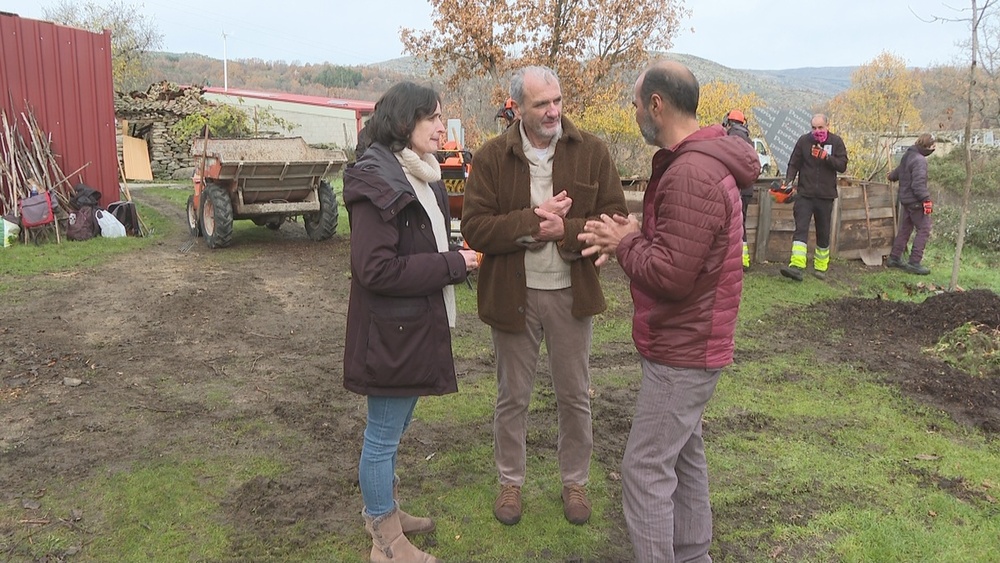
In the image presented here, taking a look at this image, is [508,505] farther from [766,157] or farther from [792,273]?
[766,157]

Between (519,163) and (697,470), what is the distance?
144 cm

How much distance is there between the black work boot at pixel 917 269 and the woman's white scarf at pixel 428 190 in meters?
8.70

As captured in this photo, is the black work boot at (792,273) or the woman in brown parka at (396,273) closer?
the woman in brown parka at (396,273)

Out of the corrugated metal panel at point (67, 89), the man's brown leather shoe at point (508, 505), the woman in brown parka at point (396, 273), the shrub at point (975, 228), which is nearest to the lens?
the woman in brown parka at point (396, 273)

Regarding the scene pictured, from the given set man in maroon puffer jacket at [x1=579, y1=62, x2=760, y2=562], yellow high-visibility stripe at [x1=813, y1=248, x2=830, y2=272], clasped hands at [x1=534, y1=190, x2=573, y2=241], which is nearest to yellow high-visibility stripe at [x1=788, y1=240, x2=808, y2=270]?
yellow high-visibility stripe at [x1=813, y1=248, x2=830, y2=272]

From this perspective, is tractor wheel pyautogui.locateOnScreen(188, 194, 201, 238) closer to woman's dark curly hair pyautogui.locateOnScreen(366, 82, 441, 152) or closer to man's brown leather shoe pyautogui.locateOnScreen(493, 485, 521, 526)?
man's brown leather shoe pyautogui.locateOnScreen(493, 485, 521, 526)

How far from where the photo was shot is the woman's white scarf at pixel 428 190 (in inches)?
101

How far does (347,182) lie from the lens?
2.50 meters

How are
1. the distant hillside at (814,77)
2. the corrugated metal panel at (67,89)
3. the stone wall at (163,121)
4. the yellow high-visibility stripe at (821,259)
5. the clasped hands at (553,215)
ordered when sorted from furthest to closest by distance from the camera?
the distant hillside at (814,77)
the stone wall at (163,121)
the corrugated metal panel at (67,89)
the yellow high-visibility stripe at (821,259)
the clasped hands at (553,215)

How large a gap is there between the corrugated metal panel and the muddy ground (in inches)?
134

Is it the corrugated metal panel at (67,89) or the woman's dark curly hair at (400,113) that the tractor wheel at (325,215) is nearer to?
the corrugated metal panel at (67,89)

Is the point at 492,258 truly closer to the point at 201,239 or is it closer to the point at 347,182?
the point at 347,182

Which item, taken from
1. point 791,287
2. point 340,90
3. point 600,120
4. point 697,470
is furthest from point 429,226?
point 340,90

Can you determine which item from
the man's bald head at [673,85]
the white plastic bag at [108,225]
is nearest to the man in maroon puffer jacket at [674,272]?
the man's bald head at [673,85]
